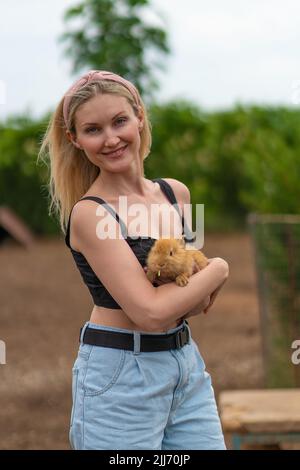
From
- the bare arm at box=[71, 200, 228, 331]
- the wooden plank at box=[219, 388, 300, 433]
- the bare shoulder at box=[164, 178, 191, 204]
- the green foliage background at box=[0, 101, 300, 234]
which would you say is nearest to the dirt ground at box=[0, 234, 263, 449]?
the wooden plank at box=[219, 388, 300, 433]

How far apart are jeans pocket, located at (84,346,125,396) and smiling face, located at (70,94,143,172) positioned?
50 cm

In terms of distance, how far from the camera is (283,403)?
15.4 ft

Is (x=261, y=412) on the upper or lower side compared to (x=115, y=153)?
lower

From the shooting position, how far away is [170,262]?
8.32ft

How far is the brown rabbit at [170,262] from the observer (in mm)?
2531

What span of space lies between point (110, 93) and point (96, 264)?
1.54 ft

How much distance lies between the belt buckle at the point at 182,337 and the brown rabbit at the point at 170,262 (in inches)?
7.7

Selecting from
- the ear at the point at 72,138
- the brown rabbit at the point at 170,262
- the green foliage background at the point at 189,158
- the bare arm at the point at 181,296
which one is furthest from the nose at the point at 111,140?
the green foliage background at the point at 189,158

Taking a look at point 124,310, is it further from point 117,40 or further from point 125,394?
point 117,40

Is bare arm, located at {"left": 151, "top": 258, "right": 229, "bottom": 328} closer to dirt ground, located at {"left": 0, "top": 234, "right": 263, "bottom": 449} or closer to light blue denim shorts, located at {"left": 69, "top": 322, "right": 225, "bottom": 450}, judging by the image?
light blue denim shorts, located at {"left": 69, "top": 322, "right": 225, "bottom": 450}

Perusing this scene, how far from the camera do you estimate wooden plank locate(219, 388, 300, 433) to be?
14.4 feet

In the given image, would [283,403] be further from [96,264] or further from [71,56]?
[71,56]

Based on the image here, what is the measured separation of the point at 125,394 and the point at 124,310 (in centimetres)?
23

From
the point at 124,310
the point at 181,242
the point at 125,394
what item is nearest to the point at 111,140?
the point at 181,242
